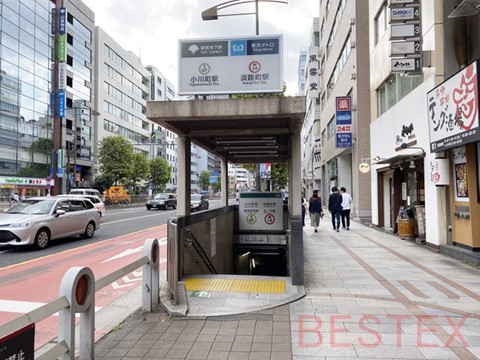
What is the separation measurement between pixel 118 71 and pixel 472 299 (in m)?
68.9

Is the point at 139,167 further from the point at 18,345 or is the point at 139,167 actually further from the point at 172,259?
the point at 18,345

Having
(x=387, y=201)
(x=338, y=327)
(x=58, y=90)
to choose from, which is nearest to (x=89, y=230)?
(x=338, y=327)

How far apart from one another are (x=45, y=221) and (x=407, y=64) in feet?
38.5

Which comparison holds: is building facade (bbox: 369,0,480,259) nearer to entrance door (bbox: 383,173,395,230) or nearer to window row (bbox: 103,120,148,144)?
entrance door (bbox: 383,173,395,230)

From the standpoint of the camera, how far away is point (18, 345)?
7.73ft

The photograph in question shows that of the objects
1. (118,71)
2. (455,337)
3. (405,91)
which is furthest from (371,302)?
(118,71)

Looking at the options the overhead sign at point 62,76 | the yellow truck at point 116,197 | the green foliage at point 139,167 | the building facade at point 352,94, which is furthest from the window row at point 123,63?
the building facade at point 352,94

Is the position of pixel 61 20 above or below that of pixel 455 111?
above

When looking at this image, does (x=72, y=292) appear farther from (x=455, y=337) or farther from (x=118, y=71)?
(x=118, y=71)

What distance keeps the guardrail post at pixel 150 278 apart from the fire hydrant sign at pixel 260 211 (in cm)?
680

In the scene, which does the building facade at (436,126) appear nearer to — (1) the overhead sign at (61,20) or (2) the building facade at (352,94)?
(2) the building facade at (352,94)

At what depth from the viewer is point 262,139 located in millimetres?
9227

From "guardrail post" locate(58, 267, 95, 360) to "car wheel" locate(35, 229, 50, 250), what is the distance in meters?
8.88

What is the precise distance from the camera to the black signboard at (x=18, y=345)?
2.26 metres
